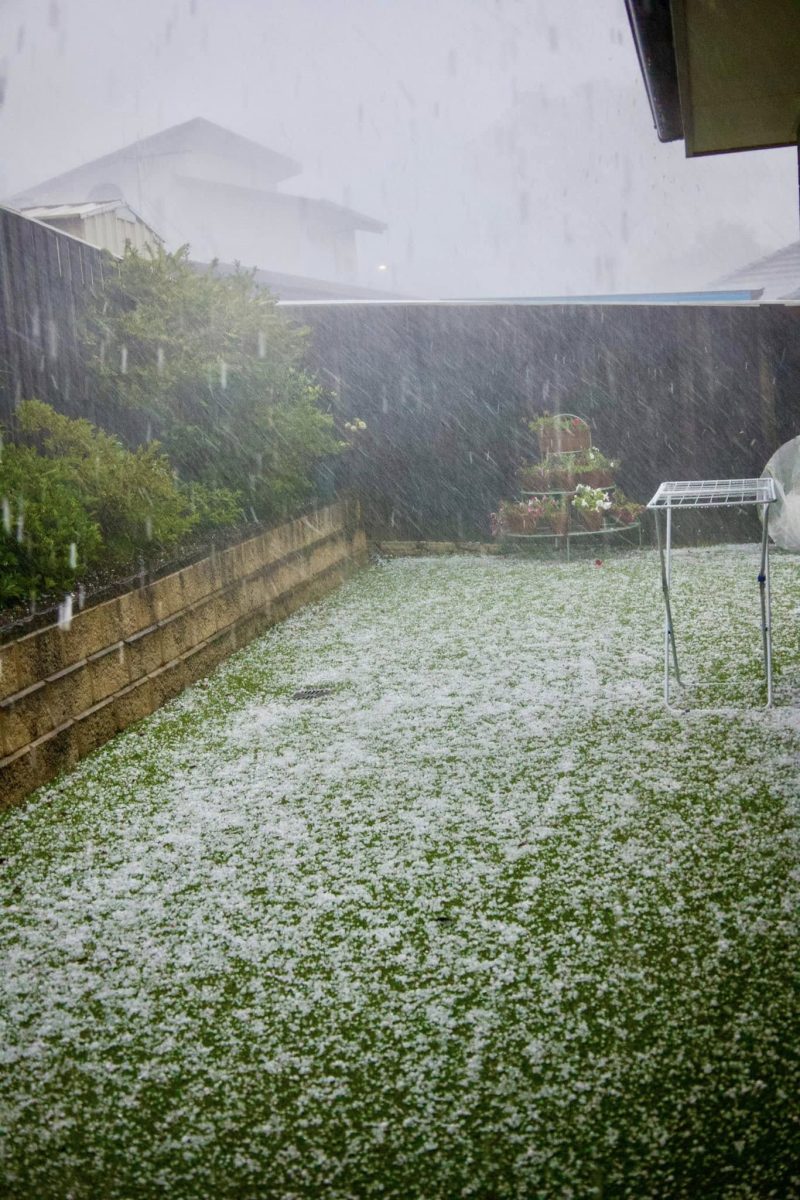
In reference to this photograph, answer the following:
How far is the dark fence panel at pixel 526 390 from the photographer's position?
25.5ft

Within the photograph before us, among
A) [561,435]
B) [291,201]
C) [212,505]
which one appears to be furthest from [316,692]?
[291,201]

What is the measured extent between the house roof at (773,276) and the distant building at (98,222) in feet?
33.7

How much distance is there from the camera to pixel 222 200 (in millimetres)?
26297

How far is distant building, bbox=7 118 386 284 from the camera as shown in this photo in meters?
25.7

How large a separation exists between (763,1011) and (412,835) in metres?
1.06

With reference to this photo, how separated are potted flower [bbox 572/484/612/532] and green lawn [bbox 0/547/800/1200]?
346 centimetres

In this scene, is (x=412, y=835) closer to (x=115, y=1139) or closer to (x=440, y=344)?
(x=115, y=1139)

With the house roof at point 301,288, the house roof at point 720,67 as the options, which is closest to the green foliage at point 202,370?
the house roof at point 720,67

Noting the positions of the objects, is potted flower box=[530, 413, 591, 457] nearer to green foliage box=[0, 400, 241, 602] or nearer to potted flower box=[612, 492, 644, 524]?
potted flower box=[612, 492, 644, 524]

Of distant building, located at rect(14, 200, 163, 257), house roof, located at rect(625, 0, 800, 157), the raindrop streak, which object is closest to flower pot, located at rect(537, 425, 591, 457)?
house roof, located at rect(625, 0, 800, 157)

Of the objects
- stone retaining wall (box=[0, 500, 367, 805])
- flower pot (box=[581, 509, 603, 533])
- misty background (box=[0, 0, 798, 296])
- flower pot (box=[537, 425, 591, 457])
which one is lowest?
stone retaining wall (box=[0, 500, 367, 805])

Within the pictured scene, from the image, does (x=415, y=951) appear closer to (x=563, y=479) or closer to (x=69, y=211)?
(x=563, y=479)

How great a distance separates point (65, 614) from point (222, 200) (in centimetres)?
2560

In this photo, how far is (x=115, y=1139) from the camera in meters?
1.52
